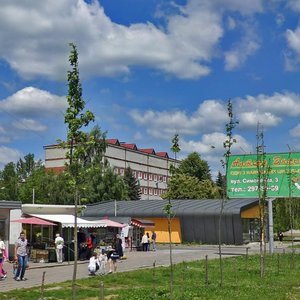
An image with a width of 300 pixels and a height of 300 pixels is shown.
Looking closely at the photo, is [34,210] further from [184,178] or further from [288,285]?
[184,178]

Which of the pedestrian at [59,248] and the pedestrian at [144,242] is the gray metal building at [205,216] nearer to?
the pedestrian at [144,242]

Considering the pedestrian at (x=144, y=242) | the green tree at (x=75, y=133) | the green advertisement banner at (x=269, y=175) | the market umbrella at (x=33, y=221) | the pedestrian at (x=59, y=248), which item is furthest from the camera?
the pedestrian at (x=144, y=242)

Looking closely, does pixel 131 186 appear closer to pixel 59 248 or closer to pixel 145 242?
pixel 145 242

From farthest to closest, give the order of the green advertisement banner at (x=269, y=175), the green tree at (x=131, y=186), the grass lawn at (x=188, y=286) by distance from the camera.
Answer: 1. the green tree at (x=131, y=186)
2. the green advertisement banner at (x=269, y=175)
3. the grass lawn at (x=188, y=286)

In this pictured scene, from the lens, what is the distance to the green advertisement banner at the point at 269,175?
105ft

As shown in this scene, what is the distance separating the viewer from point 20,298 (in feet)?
48.8

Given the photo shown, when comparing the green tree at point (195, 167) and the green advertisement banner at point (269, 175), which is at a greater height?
the green tree at point (195, 167)

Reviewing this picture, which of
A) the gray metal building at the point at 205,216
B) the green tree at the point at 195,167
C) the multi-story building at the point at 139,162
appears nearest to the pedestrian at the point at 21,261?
the gray metal building at the point at 205,216

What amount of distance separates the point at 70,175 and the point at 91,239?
78.2 feet

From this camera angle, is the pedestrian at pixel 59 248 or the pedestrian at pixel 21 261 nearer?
the pedestrian at pixel 21 261

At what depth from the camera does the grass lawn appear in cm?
1459

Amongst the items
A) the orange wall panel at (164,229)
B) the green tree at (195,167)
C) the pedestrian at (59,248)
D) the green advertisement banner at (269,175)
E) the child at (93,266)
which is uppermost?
the green tree at (195,167)

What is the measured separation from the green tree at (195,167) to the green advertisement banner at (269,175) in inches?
2331

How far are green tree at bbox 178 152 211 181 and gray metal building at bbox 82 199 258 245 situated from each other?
32722 millimetres
